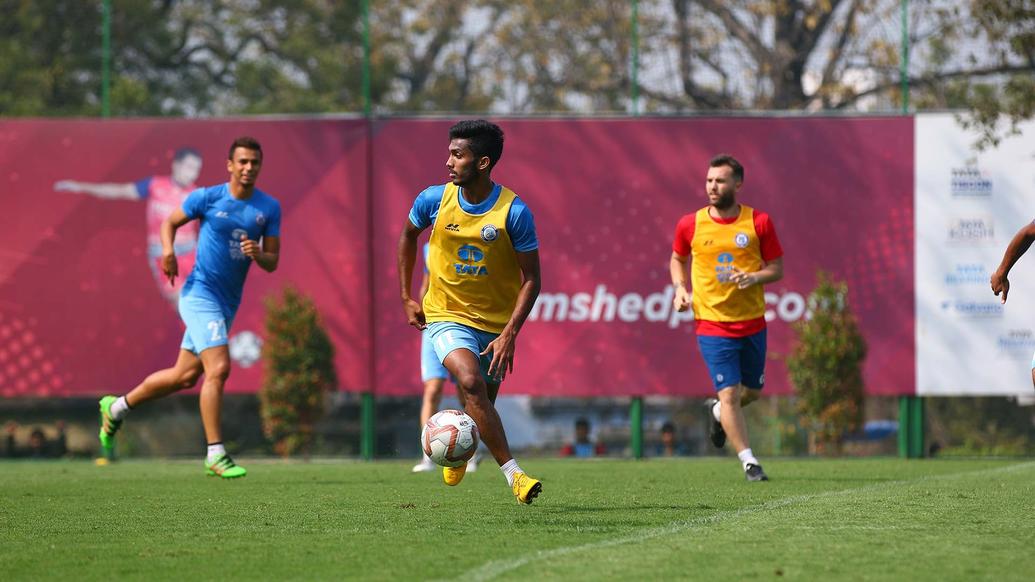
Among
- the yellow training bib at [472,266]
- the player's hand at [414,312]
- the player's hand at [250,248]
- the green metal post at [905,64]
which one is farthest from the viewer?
the green metal post at [905,64]

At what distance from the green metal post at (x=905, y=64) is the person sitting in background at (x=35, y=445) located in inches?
405

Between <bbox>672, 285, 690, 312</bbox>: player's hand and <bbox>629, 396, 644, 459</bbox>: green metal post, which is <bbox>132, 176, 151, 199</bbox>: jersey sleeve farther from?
<bbox>672, 285, 690, 312</bbox>: player's hand

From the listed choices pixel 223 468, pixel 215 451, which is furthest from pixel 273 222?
pixel 223 468

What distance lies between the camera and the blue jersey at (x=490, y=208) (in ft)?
25.9

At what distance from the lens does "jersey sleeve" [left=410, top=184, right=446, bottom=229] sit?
26.3ft

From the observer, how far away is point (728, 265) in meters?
10.7

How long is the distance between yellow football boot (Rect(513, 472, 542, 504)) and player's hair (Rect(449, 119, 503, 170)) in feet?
5.55

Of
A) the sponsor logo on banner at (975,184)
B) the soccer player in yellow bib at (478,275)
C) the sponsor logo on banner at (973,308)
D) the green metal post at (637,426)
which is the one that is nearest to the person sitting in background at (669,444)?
the green metal post at (637,426)

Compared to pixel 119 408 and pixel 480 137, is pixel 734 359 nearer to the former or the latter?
pixel 480 137

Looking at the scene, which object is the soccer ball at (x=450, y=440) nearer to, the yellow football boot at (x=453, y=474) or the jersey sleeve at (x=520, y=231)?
the yellow football boot at (x=453, y=474)

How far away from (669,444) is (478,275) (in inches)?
368

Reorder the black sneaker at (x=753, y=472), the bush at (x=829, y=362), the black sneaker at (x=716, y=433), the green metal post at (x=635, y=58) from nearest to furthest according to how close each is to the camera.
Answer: the black sneaker at (x=753, y=472), the black sneaker at (x=716, y=433), the bush at (x=829, y=362), the green metal post at (x=635, y=58)

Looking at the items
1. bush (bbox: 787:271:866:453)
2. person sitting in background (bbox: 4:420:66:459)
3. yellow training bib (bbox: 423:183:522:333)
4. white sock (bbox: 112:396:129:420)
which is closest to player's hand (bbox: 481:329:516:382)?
yellow training bib (bbox: 423:183:522:333)

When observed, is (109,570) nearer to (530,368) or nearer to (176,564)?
(176,564)
